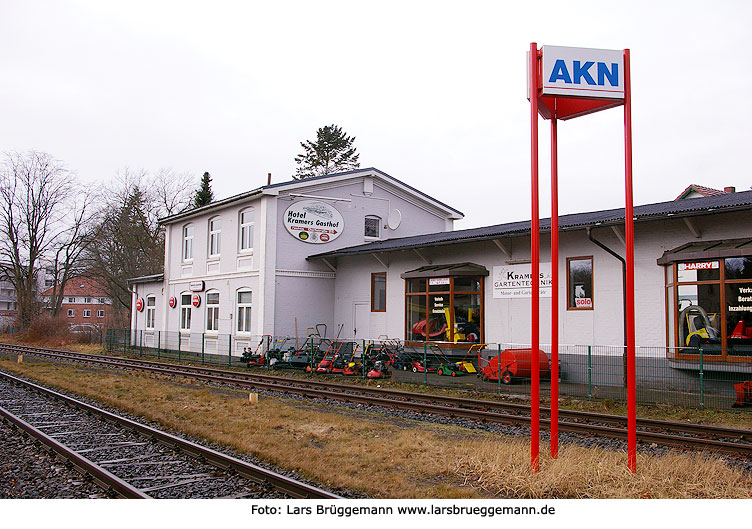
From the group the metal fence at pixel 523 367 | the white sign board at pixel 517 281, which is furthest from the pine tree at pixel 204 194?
the white sign board at pixel 517 281

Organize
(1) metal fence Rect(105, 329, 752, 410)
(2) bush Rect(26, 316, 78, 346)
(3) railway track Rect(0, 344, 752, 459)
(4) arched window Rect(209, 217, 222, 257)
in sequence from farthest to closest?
(2) bush Rect(26, 316, 78, 346), (4) arched window Rect(209, 217, 222, 257), (1) metal fence Rect(105, 329, 752, 410), (3) railway track Rect(0, 344, 752, 459)

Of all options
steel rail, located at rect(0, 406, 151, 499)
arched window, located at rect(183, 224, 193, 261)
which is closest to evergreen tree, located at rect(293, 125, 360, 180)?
arched window, located at rect(183, 224, 193, 261)

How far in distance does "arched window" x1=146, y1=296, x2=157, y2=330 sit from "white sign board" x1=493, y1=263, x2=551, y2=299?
22.2 meters

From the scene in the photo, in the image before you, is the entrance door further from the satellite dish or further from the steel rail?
the steel rail

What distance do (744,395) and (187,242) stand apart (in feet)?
87.9

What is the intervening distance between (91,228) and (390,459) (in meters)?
51.9

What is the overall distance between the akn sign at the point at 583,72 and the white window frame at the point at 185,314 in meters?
27.2

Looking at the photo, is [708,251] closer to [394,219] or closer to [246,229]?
[394,219]

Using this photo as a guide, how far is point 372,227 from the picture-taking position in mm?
29203

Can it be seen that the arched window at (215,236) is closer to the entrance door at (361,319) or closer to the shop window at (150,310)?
the shop window at (150,310)

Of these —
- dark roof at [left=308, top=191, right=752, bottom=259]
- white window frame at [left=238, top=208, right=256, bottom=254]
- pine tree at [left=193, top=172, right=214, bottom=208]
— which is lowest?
dark roof at [left=308, top=191, right=752, bottom=259]

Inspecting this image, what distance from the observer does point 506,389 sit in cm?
1641

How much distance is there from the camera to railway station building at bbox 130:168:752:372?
49.6ft
